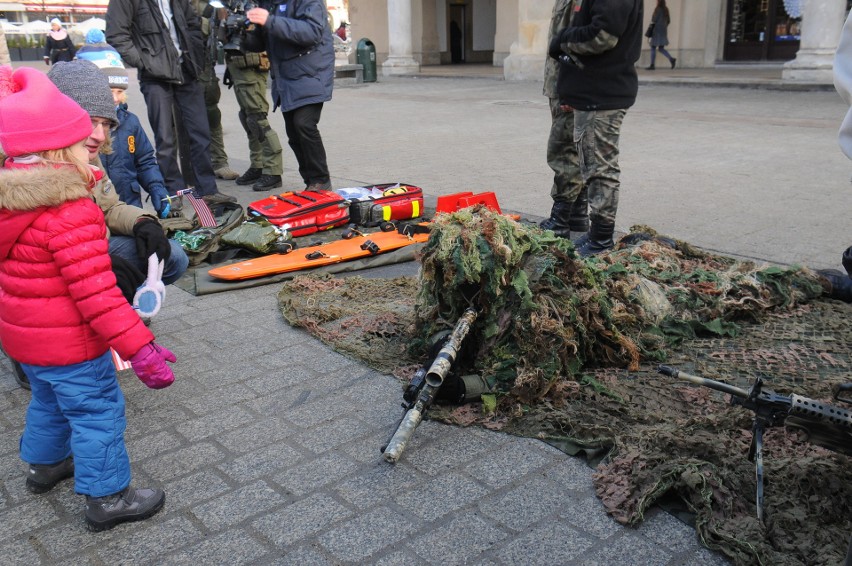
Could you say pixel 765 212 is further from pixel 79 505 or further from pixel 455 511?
pixel 79 505

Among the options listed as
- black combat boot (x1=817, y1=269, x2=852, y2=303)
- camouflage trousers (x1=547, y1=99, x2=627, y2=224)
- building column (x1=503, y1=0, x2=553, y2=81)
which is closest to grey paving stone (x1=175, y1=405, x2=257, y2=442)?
camouflage trousers (x1=547, y1=99, x2=627, y2=224)

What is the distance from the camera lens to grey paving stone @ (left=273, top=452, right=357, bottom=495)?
9.21 feet

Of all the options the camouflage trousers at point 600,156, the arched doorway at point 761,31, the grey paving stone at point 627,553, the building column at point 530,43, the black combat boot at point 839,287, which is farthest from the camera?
the arched doorway at point 761,31

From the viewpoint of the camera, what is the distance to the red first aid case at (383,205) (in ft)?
20.3

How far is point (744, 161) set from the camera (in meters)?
8.46

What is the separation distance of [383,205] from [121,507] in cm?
390

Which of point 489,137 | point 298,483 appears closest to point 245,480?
point 298,483

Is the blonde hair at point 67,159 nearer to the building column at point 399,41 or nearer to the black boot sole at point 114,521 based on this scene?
the black boot sole at point 114,521

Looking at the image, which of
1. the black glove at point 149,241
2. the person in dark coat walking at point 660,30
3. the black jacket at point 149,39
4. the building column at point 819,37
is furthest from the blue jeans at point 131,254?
the person in dark coat walking at point 660,30

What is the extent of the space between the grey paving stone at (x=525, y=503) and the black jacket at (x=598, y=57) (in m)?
3.13

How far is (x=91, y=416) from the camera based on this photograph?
258 cm

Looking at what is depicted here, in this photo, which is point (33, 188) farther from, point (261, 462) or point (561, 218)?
point (561, 218)

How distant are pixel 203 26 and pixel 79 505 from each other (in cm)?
558

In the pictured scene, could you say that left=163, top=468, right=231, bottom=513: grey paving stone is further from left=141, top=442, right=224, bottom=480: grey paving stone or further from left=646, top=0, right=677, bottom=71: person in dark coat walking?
left=646, top=0, right=677, bottom=71: person in dark coat walking
